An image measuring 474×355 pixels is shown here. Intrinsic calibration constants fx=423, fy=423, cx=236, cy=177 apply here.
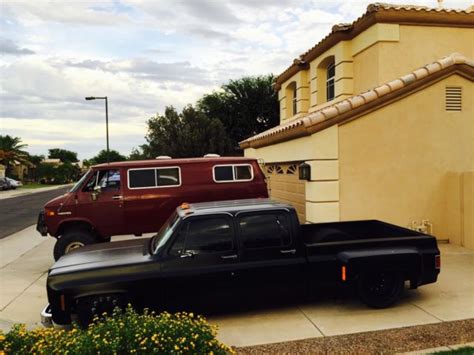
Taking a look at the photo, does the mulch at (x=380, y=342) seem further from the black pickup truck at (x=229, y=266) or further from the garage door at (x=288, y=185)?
the garage door at (x=288, y=185)

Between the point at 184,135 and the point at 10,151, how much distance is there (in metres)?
47.4

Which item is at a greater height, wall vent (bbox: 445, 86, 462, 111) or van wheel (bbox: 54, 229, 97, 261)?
wall vent (bbox: 445, 86, 462, 111)

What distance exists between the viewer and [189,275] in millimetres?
6008

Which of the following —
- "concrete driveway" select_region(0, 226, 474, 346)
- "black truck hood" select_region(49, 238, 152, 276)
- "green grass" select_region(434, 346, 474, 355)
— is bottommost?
"concrete driveway" select_region(0, 226, 474, 346)

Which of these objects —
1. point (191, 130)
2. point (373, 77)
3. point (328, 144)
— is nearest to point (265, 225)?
point (328, 144)

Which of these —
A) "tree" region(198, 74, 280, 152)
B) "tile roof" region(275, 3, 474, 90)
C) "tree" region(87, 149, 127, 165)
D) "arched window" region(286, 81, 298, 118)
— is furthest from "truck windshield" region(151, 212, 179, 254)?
"tree" region(87, 149, 127, 165)

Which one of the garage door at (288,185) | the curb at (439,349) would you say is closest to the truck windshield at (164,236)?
the curb at (439,349)

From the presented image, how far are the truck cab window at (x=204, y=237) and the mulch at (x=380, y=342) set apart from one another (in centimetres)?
145

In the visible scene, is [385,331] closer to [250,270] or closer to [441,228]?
[250,270]

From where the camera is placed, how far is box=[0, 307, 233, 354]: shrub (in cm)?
408

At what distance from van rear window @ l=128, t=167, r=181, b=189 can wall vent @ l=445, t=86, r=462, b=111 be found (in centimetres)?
720

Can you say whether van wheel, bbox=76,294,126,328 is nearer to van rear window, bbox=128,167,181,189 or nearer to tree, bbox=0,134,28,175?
van rear window, bbox=128,167,181,189

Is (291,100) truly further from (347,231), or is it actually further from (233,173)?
(347,231)

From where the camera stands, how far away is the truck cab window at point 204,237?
609 centimetres
